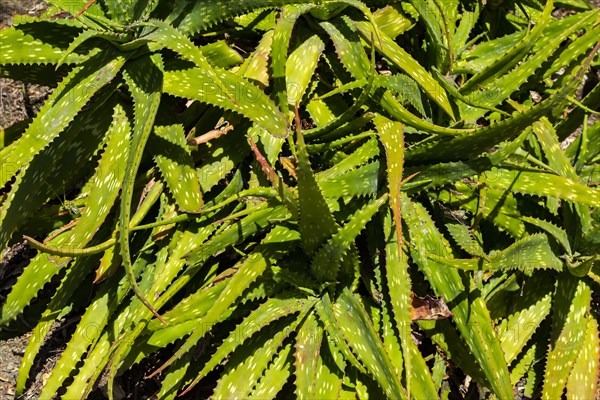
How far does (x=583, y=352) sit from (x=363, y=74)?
882mm

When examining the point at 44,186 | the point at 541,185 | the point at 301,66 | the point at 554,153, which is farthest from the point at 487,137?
the point at 44,186

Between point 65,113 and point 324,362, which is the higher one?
point 65,113

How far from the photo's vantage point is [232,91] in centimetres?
136

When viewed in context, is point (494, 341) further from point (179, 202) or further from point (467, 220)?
point (179, 202)

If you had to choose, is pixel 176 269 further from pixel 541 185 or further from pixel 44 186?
pixel 541 185

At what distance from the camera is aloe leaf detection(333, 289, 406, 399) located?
1.23 m

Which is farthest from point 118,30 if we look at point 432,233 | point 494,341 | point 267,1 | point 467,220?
point 494,341

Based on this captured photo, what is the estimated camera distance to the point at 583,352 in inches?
59.6

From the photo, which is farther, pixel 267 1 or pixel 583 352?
pixel 583 352

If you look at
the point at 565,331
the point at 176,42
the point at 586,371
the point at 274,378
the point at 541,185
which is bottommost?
the point at 586,371

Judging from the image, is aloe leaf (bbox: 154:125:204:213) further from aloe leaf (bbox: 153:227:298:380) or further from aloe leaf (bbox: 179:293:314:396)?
aloe leaf (bbox: 179:293:314:396)

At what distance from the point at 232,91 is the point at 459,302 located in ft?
2.28

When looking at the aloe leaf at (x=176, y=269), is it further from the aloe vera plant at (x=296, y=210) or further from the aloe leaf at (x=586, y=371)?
the aloe leaf at (x=586, y=371)

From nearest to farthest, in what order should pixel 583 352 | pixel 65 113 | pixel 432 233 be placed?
1. pixel 65 113
2. pixel 432 233
3. pixel 583 352
